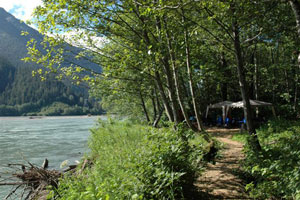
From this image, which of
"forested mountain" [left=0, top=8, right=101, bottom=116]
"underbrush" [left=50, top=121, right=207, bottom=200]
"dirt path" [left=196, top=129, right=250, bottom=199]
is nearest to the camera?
"underbrush" [left=50, top=121, right=207, bottom=200]

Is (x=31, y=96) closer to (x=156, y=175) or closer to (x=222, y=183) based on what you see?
(x=222, y=183)

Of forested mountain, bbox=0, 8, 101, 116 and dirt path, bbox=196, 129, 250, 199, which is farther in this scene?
forested mountain, bbox=0, 8, 101, 116

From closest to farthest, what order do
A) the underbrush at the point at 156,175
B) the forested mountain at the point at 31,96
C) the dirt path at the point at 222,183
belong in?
the underbrush at the point at 156,175, the dirt path at the point at 222,183, the forested mountain at the point at 31,96

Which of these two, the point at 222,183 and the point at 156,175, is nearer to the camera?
the point at 156,175

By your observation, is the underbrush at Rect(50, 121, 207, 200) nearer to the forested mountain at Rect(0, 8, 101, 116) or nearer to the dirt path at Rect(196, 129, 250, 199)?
the dirt path at Rect(196, 129, 250, 199)

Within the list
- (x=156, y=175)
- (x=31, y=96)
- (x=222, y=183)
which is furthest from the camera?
(x=31, y=96)

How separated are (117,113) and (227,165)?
52.9ft

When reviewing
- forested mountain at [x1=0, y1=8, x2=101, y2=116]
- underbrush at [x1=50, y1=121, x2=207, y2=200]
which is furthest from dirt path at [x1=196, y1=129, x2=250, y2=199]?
forested mountain at [x1=0, y1=8, x2=101, y2=116]

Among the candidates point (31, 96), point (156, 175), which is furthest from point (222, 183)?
point (31, 96)

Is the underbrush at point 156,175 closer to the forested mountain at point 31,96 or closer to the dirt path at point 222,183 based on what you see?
the dirt path at point 222,183

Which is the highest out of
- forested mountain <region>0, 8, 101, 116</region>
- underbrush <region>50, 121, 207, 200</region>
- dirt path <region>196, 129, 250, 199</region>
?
forested mountain <region>0, 8, 101, 116</region>

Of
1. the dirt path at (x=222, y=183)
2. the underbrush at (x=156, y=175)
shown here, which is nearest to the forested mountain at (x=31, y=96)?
the dirt path at (x=222, y=183)

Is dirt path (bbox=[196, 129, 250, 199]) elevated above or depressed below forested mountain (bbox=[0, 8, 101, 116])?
below

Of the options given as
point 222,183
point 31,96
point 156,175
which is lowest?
point 222,183
